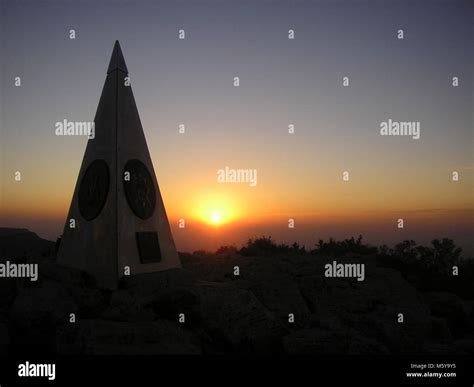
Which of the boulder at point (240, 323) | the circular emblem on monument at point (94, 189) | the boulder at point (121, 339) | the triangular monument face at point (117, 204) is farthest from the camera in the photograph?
the circular emblem on monument at point (94, 189)

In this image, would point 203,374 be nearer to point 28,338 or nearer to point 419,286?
point 28,338

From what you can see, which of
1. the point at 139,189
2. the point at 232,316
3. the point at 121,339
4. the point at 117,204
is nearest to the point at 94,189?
the point at 117,204

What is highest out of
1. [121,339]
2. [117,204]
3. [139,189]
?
[139,189]

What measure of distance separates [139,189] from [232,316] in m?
4.22

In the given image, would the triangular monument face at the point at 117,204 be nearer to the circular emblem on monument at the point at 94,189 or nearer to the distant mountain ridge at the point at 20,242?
the circular emblem on monument at the point at 94,189

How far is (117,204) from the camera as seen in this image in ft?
26.4

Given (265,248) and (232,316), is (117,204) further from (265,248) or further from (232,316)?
(265,248)

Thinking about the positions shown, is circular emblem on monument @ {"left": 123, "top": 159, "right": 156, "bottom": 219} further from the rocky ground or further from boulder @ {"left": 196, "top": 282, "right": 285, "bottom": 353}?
boulder @ {"left": 196, "top": 282, "right": 285, "bottom": 353}

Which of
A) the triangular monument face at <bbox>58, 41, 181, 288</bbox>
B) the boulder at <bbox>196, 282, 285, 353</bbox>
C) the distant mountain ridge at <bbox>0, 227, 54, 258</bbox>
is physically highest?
the triangular monument face at <bbox>58, 41, 181, 288</bbox>

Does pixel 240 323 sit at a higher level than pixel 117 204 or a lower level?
lower

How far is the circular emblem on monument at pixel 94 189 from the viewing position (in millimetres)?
8297

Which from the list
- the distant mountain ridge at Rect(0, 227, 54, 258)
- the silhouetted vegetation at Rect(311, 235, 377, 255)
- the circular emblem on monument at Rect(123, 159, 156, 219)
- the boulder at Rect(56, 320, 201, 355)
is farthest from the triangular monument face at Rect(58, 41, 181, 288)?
the silhouetted vegetation at Rect(311, 235, 377, 255)

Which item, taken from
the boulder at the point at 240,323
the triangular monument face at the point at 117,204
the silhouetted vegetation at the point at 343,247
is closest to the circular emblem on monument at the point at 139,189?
the triangular monument face at the point at 117,204

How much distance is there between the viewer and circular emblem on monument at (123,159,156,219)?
8383 millimetres
